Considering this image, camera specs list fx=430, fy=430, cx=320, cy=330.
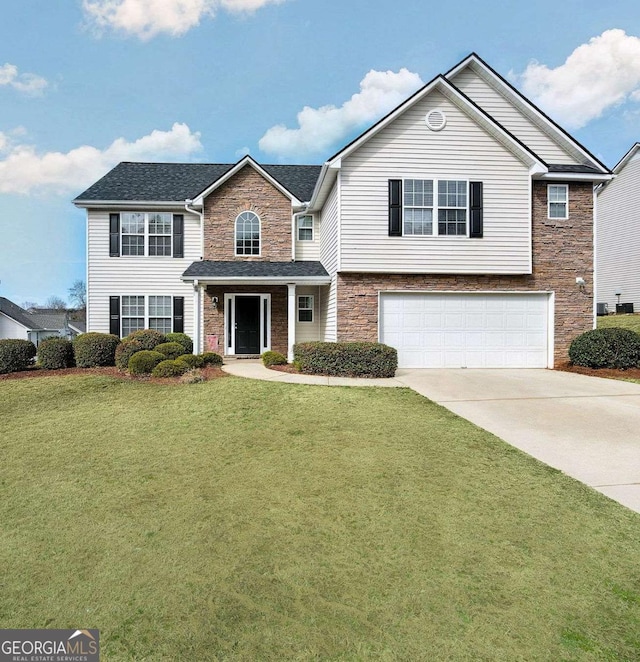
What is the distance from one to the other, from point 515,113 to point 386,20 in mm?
5274

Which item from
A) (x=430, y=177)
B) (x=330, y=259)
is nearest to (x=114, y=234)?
(x=330, y=259)

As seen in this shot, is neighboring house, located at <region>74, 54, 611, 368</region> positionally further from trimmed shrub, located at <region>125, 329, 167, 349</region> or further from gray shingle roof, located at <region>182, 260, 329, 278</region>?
trimmed shrub, located at <region>125, 329, 167, 349</region>

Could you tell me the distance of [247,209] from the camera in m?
16.2

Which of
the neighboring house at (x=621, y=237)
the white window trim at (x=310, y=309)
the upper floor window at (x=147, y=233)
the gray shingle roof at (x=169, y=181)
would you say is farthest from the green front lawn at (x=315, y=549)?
the neighboring house at (x=621, y=237)

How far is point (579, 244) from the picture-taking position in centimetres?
1376

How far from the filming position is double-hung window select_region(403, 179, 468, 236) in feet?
42.0

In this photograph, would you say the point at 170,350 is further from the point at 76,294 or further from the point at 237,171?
the point at 76,294

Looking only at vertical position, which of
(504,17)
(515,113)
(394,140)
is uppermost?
(504,17)

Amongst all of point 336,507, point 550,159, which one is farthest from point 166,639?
point 550,159

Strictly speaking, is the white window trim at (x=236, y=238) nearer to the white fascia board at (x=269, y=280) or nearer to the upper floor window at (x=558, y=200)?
the white fascia board at (x=269, y=280)

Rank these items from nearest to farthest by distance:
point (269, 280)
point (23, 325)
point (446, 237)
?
point (446, 237) → point (269, 280) → point (23, 325)

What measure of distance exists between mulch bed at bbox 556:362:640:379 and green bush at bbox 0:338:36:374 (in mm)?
16049

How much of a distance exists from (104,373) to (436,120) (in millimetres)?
11994

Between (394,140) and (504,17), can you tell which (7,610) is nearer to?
(394,140)
